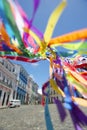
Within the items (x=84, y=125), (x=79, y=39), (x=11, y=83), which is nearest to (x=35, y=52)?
(x=79, y=39)

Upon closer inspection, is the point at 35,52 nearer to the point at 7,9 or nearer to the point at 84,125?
the point at 7,9

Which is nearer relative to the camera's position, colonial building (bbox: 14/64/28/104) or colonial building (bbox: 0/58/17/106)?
colonial building (bbox: 0/58/17/106)

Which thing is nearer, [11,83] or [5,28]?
[5,28]

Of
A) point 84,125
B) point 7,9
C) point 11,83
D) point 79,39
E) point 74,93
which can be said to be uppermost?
point 11,83

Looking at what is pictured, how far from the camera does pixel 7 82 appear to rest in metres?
31.8

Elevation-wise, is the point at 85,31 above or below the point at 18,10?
below

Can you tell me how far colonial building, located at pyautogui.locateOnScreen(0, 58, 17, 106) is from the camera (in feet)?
94.3

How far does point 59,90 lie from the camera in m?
1.06

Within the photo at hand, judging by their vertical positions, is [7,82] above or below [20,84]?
below

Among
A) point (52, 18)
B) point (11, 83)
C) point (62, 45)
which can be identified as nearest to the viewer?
point (52, 18)

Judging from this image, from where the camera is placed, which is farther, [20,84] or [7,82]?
[20,84]

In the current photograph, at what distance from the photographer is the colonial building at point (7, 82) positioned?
94.3 feet

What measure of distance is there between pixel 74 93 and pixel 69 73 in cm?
9

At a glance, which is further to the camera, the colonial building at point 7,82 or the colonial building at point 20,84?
the colonial building at point 20,84
